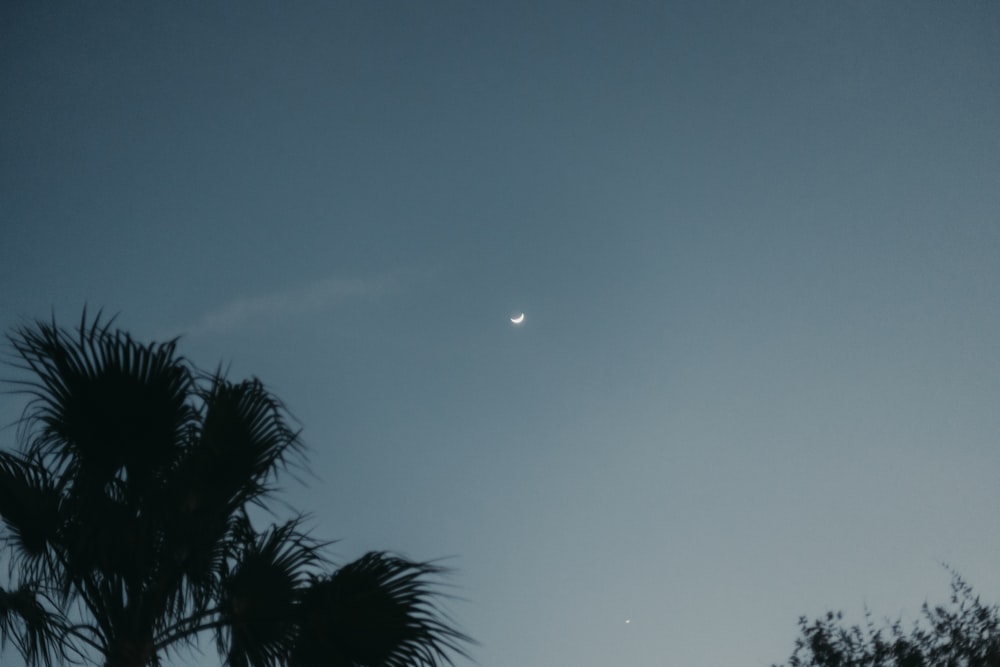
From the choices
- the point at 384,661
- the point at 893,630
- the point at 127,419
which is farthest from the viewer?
the point at 893,630

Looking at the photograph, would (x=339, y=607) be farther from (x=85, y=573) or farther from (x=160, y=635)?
(x=85, y=573)

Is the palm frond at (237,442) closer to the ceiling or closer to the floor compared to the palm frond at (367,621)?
closer to the ceiling

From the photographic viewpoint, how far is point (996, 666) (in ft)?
33.4

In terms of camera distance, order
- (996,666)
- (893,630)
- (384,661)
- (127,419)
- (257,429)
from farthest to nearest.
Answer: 1. (893,630)
2. (996,666)
3. (257,429)
4. (384,661)
5. (127,419)

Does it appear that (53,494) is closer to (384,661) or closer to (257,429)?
(257,429)

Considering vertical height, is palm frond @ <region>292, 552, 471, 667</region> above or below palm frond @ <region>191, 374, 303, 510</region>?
below

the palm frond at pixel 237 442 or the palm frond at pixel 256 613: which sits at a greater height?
the palm frond at pixel 237 442

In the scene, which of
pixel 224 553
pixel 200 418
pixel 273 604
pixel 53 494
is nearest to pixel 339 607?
pixel 273 604

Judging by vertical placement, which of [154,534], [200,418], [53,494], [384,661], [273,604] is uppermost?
[200,418]

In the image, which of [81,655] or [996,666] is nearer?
[81,655]

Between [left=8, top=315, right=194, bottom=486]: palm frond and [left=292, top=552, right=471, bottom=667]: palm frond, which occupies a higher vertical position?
[left=8, top=315, right=194, bottom=486]: palm frond

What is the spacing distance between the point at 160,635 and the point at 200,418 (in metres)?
1.34

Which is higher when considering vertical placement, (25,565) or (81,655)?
(25,565)

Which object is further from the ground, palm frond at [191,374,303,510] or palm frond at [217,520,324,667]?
palm frond at [191,374,303,510]
